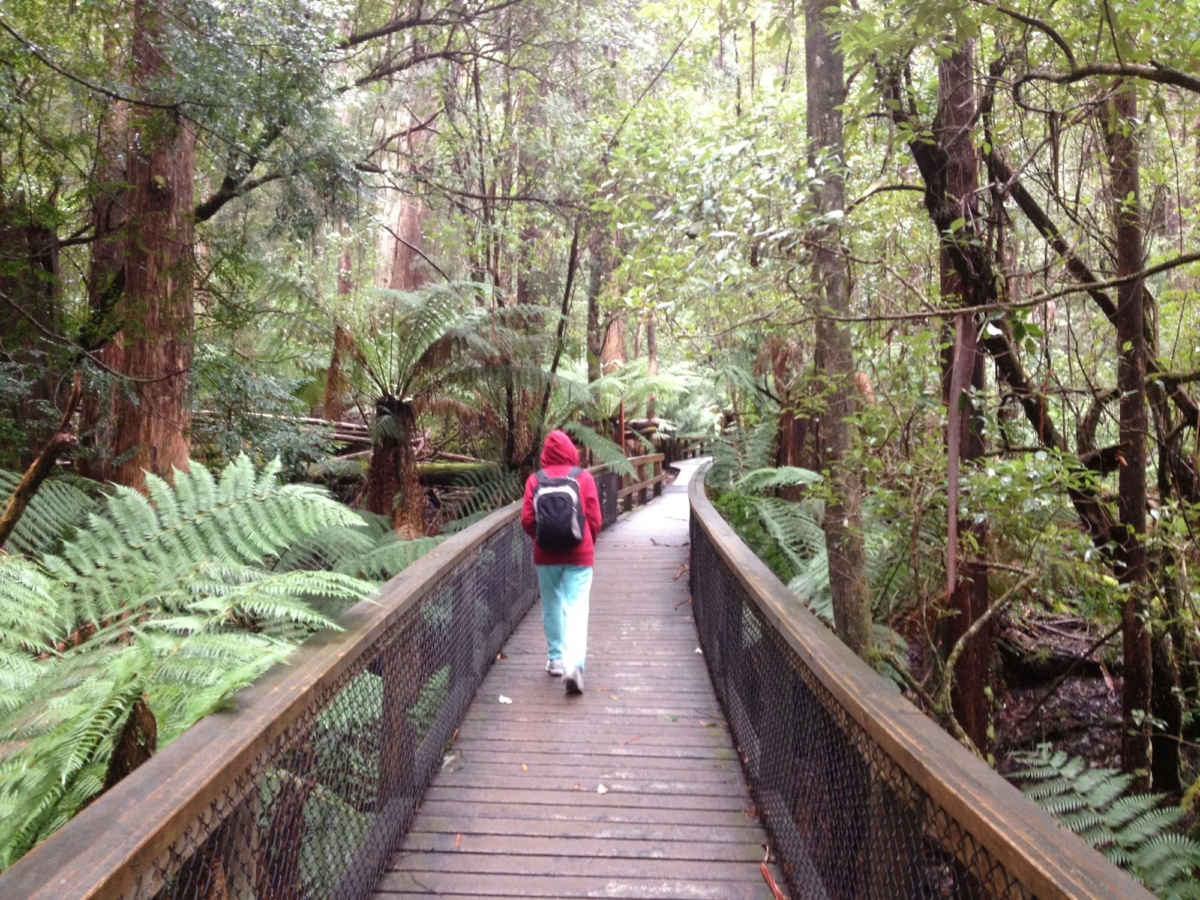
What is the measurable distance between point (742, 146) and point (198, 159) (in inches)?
211

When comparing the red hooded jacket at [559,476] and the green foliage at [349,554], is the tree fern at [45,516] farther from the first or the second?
the red hooded jacket at [559,476]

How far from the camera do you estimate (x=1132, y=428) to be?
430cm

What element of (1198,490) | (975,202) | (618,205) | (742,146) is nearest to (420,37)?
(618,205)

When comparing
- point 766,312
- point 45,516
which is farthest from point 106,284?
point 766,312

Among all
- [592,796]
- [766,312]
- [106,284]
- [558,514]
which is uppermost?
[106,284]

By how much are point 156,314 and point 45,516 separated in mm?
2638

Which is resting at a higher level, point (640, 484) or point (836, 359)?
point (836, 359)

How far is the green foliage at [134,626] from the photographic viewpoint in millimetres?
1688

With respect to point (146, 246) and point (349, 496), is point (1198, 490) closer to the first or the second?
point (146, 246)

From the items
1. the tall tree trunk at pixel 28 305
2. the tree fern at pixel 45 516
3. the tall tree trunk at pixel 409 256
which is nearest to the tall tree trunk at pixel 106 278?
the tall tree trunk at pixel 28 305

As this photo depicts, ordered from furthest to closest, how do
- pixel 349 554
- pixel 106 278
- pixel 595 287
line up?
pixel 595 287
pixel 106 278
pixel 349 554

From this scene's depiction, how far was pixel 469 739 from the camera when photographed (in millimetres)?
4020

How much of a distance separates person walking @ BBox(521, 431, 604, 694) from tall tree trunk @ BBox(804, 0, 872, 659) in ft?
4.44

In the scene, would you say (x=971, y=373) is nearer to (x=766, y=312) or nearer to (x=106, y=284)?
(x=766, y=312)
